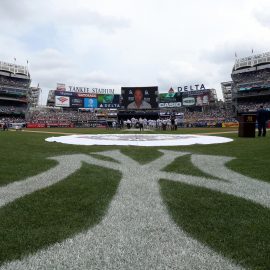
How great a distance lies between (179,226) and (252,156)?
7.15 m

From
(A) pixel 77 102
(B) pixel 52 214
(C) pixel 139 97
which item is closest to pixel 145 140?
(B) pixel 52 214

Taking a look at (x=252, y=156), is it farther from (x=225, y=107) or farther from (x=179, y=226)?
(x=225, y=107)

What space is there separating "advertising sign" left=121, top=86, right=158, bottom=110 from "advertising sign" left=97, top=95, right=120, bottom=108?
12.2 meters

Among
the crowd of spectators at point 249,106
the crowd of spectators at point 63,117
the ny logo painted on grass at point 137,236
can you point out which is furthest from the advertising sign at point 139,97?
the ny logo painted on grass at point 137,236

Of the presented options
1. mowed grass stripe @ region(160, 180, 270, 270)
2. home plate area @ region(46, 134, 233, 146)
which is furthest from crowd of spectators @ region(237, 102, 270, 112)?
mowed grass stripe @ region(160, 180, 270, 270)

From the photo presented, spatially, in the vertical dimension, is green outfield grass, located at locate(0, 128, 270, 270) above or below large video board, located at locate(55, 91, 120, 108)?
below

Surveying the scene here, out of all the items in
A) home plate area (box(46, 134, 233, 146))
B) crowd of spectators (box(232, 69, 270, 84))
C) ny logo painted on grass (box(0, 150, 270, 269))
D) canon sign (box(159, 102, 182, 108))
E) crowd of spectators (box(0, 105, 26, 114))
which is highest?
crowd of spectators (box(232, 69, 270, 84))

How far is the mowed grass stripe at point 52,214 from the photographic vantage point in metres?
3.48

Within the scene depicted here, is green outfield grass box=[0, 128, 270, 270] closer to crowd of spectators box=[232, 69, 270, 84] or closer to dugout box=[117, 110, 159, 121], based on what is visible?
dugout box=[117, 110, 159, 121]

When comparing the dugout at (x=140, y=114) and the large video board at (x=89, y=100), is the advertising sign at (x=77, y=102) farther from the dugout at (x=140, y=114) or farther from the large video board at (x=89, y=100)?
the dugout at (x=140, y=114)

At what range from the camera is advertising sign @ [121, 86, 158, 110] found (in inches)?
3238

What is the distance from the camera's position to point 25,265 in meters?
2.97

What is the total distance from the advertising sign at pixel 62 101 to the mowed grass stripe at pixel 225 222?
89478 mm

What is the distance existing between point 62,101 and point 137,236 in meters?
92.0
